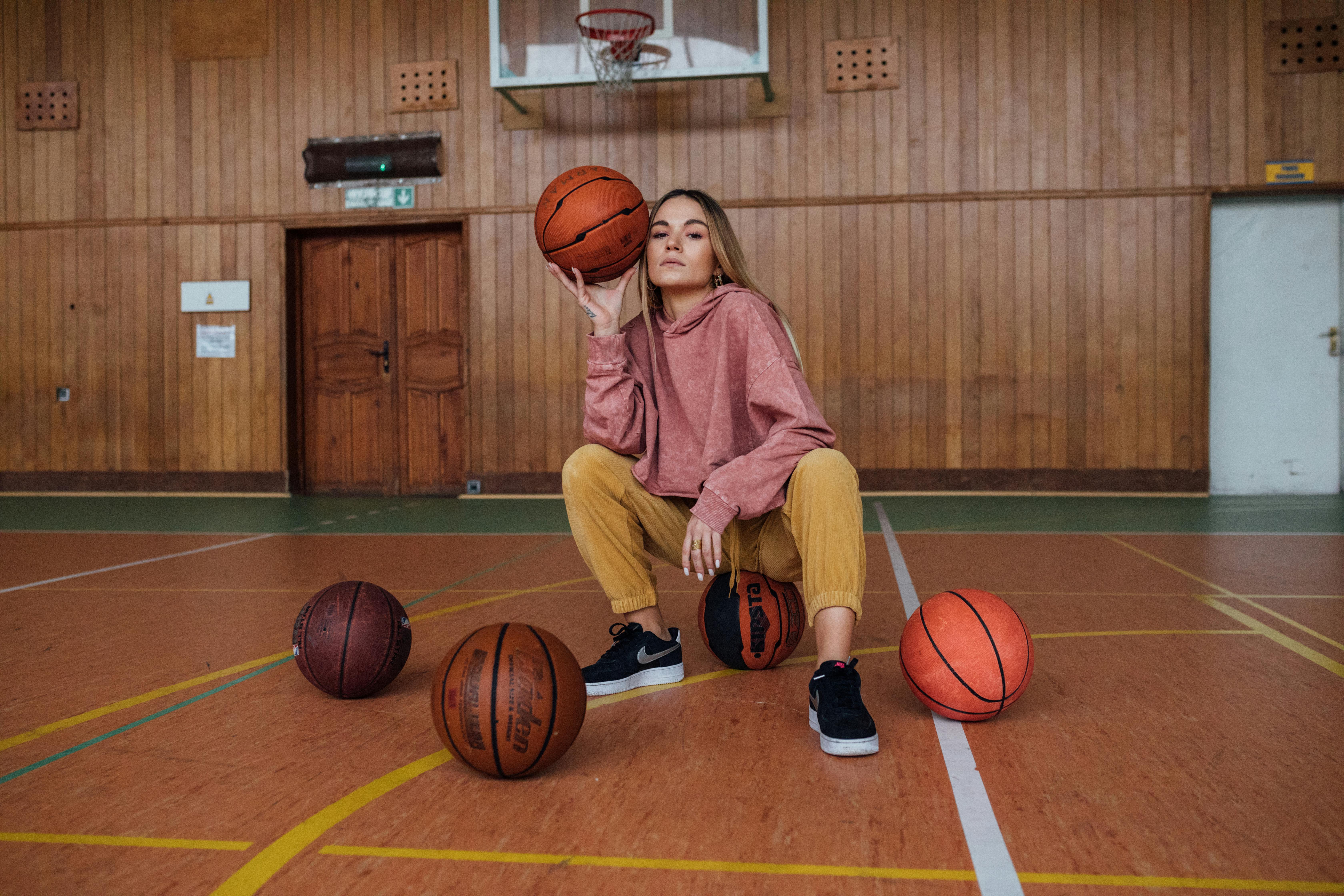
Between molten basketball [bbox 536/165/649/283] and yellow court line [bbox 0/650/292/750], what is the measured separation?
4.18ft

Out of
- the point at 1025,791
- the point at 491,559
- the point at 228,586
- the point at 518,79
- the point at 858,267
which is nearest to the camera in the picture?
the point at 1025,791

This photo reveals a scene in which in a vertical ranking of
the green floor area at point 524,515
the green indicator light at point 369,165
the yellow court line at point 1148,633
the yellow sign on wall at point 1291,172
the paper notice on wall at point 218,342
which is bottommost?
the green floor area at point 524,515

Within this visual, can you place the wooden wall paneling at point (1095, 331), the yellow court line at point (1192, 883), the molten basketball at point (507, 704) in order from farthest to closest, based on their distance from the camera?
1. the wooden wall paneling at point (1095, 331)
2. the molten basketball at point (507, 704)
3. the yellow court line at point (1192, 883)

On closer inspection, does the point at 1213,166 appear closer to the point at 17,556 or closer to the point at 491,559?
the point at 491,559

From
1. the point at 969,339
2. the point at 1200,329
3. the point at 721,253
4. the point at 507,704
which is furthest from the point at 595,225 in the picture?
the point at 1200,329

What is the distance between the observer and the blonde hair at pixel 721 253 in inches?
87.5

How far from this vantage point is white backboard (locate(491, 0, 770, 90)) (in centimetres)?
708

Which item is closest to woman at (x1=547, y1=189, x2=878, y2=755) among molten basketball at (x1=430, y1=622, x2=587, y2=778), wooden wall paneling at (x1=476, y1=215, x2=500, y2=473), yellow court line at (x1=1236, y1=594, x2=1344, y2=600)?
molten basketball at (x1=430, y1=622, x2=587, y2=778)

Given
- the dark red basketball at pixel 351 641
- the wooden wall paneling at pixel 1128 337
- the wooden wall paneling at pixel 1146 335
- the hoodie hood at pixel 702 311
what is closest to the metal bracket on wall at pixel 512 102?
the wooden wall paneling at pixel 1128 337

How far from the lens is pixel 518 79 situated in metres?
7.21

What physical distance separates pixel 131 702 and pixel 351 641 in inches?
19.8

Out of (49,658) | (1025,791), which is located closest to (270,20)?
(49,658)

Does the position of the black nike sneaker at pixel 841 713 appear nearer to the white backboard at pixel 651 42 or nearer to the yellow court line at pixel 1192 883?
the yellow court line at pixel 1192 883

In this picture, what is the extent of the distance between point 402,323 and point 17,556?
174 inches
